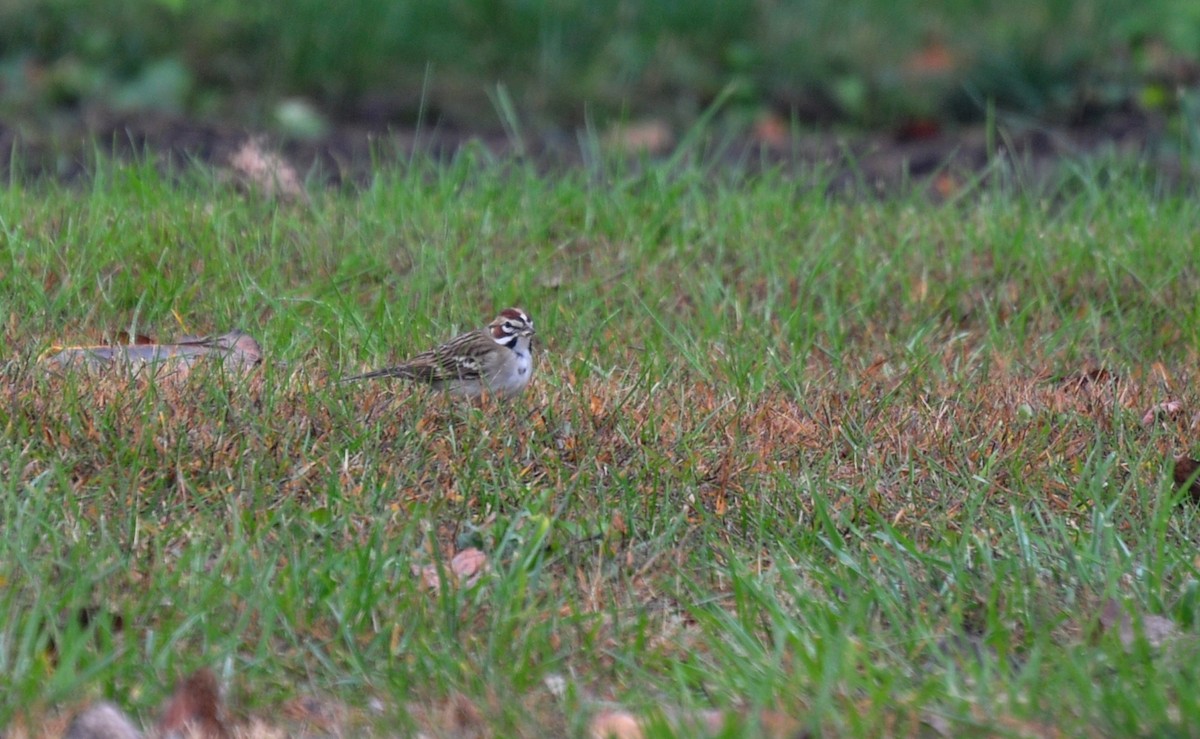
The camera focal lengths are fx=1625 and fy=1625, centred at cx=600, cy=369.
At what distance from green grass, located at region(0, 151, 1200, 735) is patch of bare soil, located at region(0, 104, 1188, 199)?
65 cm

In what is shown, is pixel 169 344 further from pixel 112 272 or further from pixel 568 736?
pixel 568 736

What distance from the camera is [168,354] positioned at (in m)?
5.09

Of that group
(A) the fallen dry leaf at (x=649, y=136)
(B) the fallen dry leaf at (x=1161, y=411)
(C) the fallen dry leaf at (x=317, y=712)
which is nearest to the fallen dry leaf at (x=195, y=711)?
(C) the fallen dry leaf at (x=317, y=712)

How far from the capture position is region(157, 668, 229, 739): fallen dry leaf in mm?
3227

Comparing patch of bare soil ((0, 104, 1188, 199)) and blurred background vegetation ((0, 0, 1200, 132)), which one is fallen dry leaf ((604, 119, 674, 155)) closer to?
patch of bare soil ((0, 104, 1188, 199))

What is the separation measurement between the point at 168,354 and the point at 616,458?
151cm

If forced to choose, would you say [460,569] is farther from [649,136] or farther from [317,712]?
[649,136]

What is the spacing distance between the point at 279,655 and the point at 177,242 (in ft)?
9.18

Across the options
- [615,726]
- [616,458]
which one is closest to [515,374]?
[616,458]

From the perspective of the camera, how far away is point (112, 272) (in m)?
5.73

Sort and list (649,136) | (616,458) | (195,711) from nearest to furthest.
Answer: (195,711)
(616,458)
(649,136)

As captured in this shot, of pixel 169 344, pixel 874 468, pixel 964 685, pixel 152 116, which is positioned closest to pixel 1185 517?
pixel 874 468

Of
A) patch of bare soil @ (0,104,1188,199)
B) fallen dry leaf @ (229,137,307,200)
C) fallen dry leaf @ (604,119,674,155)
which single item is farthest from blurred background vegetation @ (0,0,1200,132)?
fallen dry leaf @ (229,137,307,200)

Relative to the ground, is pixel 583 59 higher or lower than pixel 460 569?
lower
